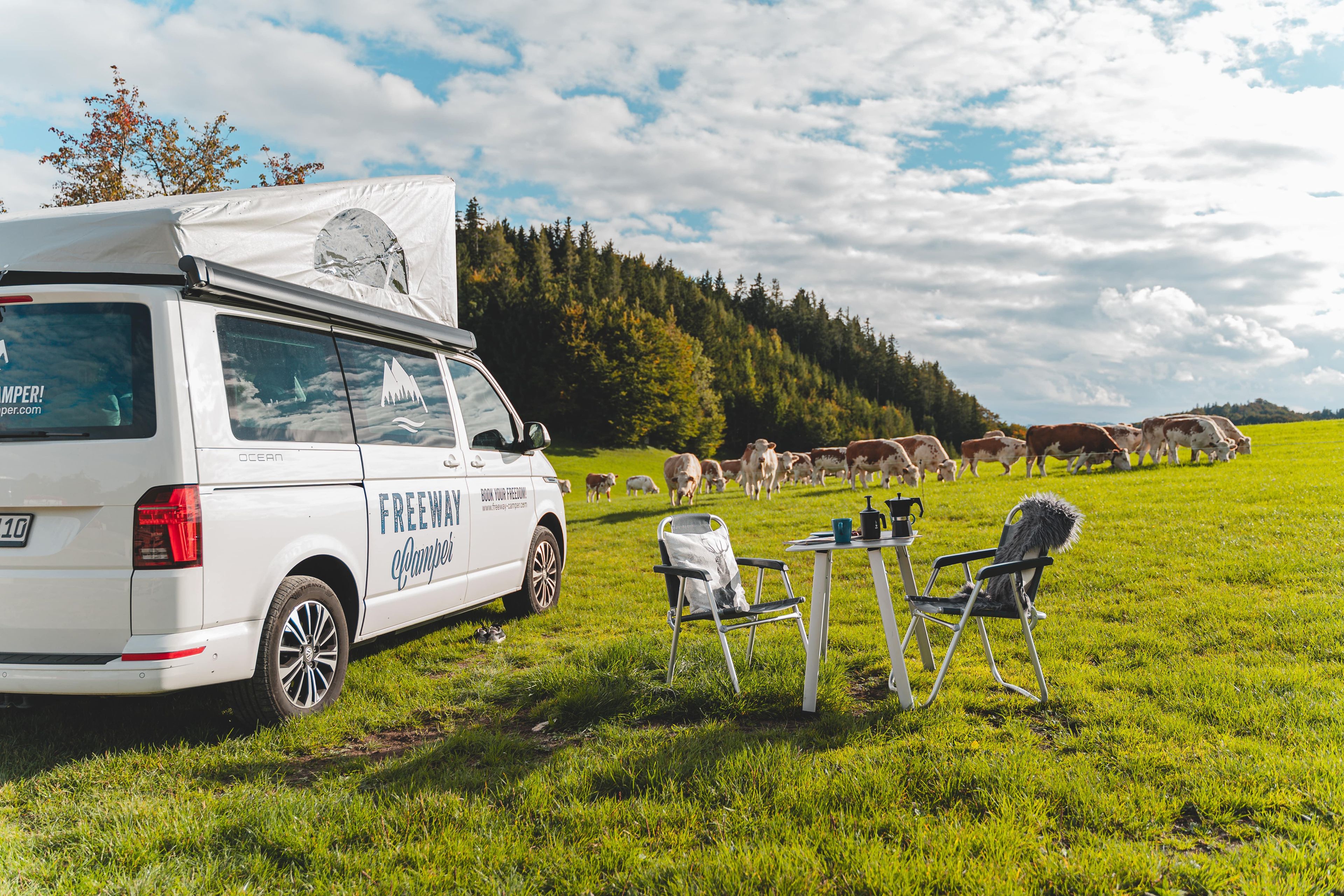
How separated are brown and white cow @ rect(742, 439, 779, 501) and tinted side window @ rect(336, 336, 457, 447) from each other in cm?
1512

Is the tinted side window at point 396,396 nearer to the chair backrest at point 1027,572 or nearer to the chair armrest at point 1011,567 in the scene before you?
the chair armrest at point 1011,567

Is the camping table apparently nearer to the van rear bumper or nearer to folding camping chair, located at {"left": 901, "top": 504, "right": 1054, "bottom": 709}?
folding camping chair, located at {"left": 901, "top": 504, "right": 1054, "bottom": 709}

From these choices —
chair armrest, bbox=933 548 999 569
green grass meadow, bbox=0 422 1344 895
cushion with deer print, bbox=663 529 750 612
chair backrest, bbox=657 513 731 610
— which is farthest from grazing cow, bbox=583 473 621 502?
chair armrest, bbox=933 548 999 569

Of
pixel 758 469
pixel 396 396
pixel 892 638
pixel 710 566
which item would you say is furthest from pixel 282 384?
pixel 758 469

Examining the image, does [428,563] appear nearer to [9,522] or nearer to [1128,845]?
[9,522]

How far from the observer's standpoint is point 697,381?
7900cm

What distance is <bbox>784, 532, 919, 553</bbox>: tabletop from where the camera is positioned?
486 centimetres

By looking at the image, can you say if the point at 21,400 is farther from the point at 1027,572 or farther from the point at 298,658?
the point at 1027,572

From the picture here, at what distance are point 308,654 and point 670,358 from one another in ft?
218

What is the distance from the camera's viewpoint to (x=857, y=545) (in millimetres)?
4898

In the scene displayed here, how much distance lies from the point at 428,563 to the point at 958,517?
9856 millimetres

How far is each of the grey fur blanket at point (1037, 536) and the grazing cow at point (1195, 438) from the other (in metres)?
19.1

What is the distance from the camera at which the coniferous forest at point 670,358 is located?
67.7m

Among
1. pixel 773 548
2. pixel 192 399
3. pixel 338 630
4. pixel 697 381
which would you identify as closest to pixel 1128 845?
pixel 338 630
